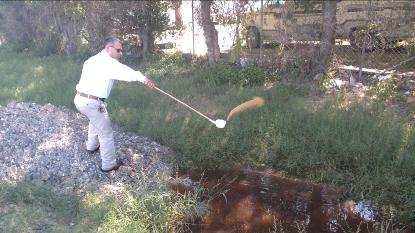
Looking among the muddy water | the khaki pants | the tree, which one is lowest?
the muddy water

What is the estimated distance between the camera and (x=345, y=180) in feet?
18.5

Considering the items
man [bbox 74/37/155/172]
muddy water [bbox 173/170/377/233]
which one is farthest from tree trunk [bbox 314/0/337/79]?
man [bbox 74/37/155/172]

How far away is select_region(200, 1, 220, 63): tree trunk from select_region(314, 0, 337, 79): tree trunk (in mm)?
2545

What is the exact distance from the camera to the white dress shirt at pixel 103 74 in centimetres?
548

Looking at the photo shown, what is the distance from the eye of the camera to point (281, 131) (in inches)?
253

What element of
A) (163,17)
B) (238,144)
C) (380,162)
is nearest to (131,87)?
(163,17)

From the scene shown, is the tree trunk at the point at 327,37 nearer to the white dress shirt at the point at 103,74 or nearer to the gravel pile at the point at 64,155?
the gravel pile at the point at 64,155

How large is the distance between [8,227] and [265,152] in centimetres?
353

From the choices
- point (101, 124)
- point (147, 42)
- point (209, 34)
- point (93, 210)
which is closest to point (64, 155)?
point (101, 124)

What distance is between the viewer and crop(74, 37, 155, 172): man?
5.52 metres

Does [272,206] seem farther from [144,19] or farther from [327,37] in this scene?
[144,19]

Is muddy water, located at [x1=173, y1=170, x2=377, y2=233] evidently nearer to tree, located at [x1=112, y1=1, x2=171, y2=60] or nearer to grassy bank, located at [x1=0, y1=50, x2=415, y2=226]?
grassy bank, located at [x1=0, y1=50, x2=415, y2=226]

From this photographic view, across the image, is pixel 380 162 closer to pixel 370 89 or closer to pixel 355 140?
pixel 355 140

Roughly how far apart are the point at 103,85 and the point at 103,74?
18cm
